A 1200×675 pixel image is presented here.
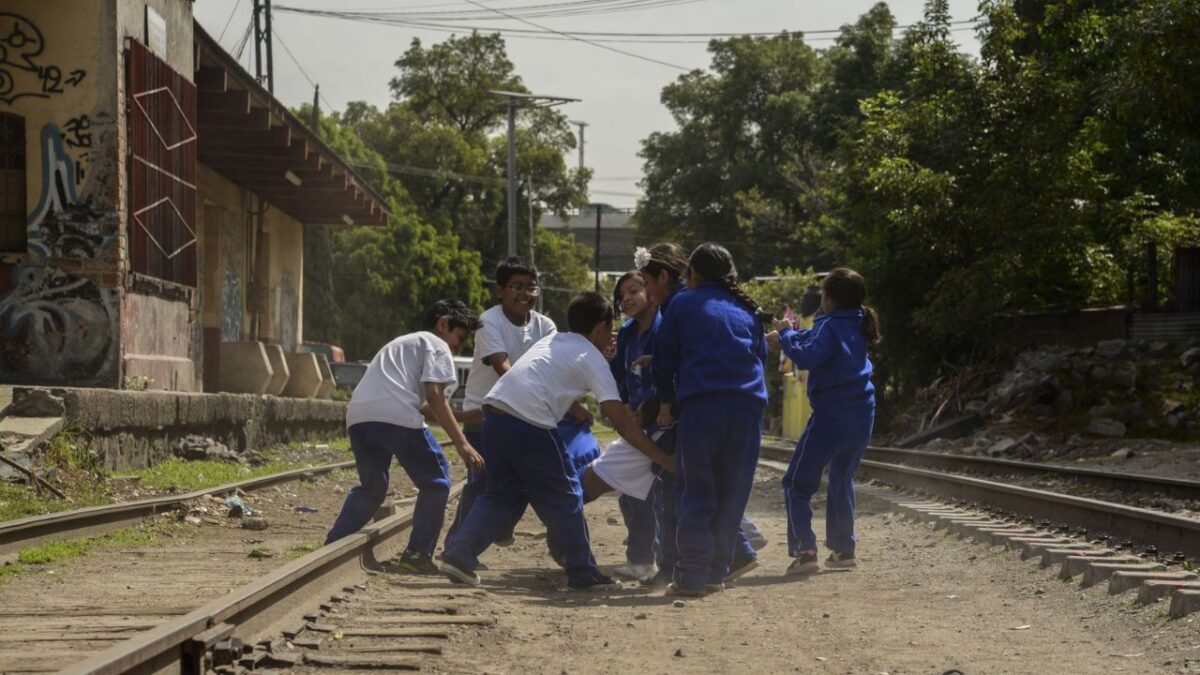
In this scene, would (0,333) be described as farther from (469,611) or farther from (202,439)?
(469,611)

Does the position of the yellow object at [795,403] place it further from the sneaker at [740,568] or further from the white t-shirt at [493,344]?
the sneaker at [740,568]

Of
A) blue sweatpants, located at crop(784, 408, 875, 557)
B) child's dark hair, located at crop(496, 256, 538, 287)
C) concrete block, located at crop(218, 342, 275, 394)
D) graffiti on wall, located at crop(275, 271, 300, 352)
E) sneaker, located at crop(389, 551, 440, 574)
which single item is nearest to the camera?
sneaker, located at crop(389, 551, 440, 574)

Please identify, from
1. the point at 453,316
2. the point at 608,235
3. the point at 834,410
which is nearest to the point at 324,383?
the point at 453,316

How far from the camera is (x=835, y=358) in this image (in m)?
8.79

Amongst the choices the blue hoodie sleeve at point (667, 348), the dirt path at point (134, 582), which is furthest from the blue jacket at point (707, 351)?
the dirt path at point (134, 582)

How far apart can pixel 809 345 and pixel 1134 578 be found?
220 cm

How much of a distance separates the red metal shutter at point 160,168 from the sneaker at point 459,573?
1103 centimetres

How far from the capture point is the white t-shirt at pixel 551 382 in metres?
7.57

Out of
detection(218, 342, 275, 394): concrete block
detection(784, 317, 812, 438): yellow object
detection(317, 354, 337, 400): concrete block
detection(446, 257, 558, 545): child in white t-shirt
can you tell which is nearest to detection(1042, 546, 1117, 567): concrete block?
detection(446, 257, 558, 545): child in white t-shirt

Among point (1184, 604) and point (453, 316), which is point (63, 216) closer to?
point (453, 316)

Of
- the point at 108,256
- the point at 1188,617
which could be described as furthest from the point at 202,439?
the point at 1188,617

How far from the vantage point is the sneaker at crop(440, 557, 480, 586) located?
7.54m

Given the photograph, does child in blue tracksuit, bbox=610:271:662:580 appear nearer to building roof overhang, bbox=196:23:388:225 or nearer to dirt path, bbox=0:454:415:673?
dirt path, bbox=0:454:415:673

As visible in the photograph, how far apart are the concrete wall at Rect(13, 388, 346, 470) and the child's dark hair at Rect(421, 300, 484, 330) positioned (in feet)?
19.9
